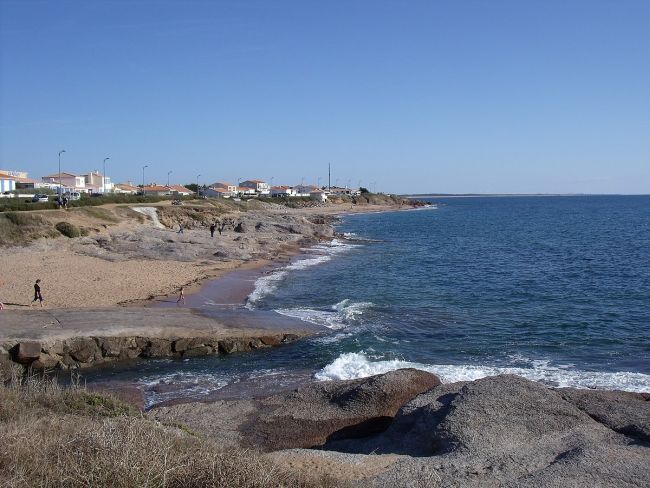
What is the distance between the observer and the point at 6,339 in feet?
64.2

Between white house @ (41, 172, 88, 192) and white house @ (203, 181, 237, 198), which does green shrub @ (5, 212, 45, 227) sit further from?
white house @ (203, 181, 237, 198)

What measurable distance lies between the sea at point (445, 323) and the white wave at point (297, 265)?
137mm

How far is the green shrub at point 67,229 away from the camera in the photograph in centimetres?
4317

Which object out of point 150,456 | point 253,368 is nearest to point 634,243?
point 253,368

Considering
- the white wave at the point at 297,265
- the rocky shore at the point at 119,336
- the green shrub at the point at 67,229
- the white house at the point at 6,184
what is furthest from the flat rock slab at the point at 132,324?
the white house at the point at 6,184

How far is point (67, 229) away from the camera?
43406 mm

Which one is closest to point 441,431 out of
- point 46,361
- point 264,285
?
point 46,361

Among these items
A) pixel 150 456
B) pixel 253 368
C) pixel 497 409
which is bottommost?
pixel 253 368

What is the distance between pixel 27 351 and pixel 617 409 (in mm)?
17384

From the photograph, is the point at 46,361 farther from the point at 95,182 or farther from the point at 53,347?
the point at 95,182

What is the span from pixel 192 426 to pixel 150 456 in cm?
686

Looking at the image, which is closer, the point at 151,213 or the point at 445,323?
the point at 445,323

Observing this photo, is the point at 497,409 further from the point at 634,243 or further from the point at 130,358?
the point at 634,243

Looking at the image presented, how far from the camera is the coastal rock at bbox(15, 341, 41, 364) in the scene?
1914 centimetres
